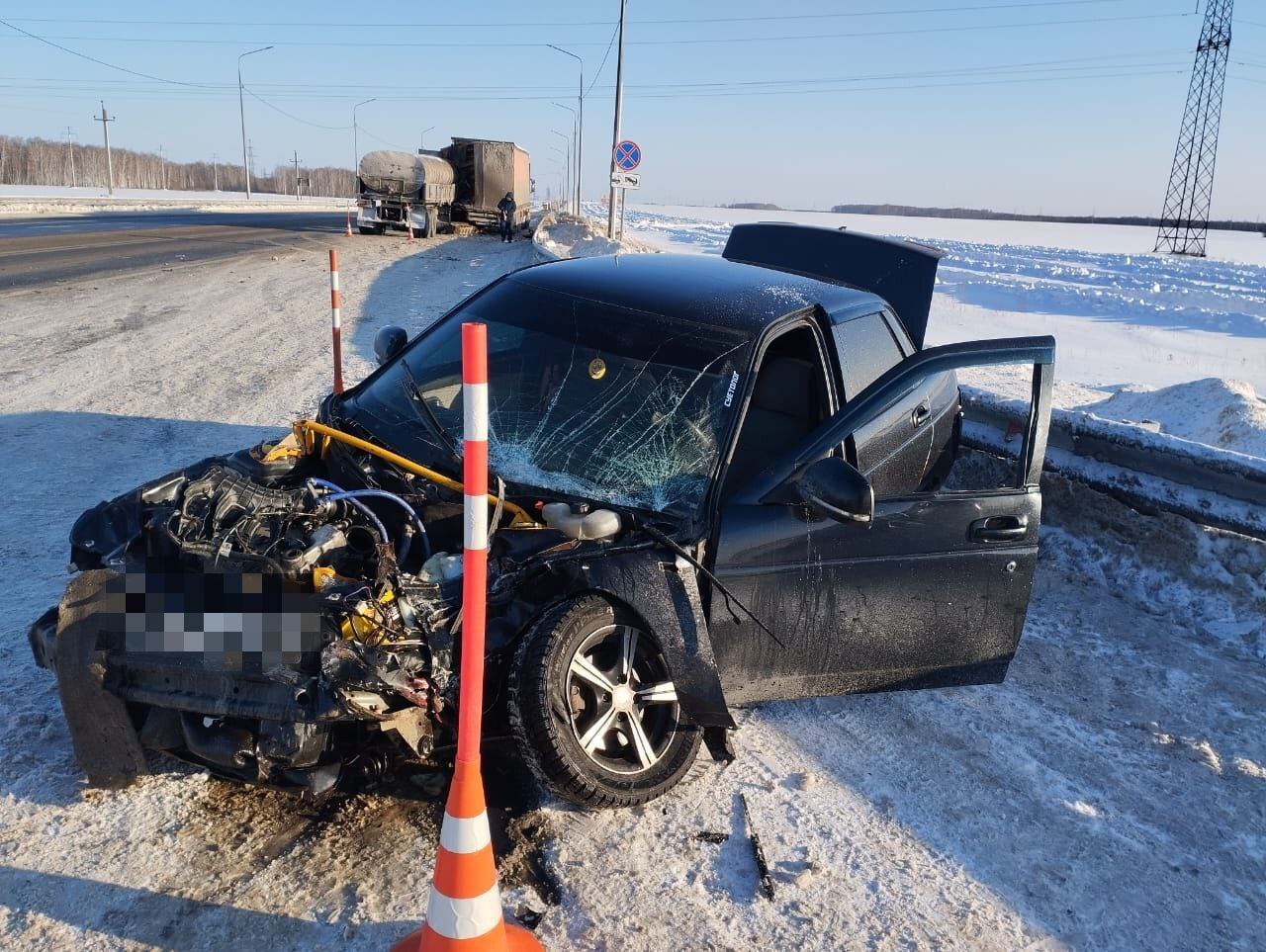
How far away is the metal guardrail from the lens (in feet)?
16.0

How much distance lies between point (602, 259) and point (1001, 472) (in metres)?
3.03

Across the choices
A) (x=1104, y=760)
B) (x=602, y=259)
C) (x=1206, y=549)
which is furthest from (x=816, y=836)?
(x=1206, y=549)

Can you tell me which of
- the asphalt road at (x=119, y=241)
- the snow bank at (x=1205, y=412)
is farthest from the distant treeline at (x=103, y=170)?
the snow bank at (x=1205, y=412)

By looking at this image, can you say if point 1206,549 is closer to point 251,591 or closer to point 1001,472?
point 1001,472

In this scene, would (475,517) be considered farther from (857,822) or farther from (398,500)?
(857,822)

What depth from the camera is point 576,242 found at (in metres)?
26.9

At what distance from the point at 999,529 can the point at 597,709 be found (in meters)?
1.77

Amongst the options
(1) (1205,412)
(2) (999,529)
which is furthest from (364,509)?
(1) (1205,412)

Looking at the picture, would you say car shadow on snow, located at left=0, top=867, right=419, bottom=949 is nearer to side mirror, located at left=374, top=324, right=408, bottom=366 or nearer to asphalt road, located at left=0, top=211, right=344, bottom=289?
side mirror, located at left=374, top=324, right=408, bottom=366

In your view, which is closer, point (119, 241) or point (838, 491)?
point (838, 491)

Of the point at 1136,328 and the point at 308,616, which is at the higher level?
the point at 308,616

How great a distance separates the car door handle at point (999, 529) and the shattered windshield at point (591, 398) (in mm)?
1083

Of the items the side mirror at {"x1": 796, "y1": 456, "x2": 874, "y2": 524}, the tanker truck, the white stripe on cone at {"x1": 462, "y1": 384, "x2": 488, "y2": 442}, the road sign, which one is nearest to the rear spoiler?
the side mirror at {"x1": 796, "y1": 456, "x2": 874, "y2": 524}

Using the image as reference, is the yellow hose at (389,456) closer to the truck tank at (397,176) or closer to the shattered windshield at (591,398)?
the shattered windshield at (591,398)
